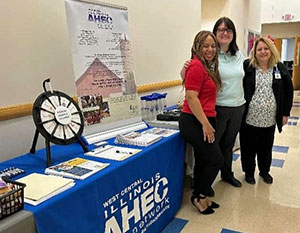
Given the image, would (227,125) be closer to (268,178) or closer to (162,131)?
(162,131)

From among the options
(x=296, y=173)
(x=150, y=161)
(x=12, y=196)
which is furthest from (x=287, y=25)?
(x=12, y=196)

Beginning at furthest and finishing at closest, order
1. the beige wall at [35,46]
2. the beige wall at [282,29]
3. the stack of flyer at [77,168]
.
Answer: the beige wall at [282,29]
the beige wall at [35,46]
the stack of flyer at [77,168]

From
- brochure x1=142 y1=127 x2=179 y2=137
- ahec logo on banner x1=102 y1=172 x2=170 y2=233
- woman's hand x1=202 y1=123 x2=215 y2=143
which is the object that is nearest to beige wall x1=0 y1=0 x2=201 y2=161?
brochure x1=142 y1=127 x2=179 y2=137

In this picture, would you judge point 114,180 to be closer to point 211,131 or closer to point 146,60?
point 211,131

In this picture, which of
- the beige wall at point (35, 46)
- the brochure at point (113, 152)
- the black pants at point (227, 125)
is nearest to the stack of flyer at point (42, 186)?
the brochure at point (113, 152)

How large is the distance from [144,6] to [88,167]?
6.75 ft

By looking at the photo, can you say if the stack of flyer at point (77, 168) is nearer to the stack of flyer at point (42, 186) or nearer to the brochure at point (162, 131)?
the stack of flyer at point (42, 186)

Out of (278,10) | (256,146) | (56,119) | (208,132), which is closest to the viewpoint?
(56,119)

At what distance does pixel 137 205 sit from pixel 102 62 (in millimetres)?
1024

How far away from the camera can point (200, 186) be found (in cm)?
227

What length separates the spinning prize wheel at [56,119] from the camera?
1601 mm

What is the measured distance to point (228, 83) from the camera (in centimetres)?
236

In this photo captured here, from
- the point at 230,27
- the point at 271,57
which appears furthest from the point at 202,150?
the point at 271,57

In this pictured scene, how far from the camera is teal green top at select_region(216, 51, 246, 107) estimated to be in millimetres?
2348
